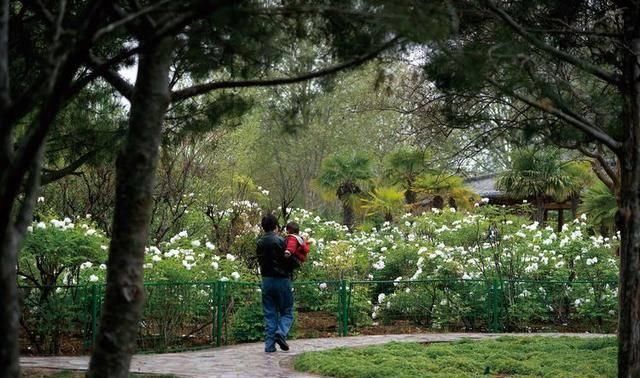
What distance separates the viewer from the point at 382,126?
38875 mm

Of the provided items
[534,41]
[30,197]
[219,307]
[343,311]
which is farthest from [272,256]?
[30,197]

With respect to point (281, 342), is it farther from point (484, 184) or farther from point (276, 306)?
point (484, 184)

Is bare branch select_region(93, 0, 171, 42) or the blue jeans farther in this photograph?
the blue jeans

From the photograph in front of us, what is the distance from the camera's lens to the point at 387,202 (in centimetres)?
2609

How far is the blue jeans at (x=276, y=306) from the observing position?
1084 cm

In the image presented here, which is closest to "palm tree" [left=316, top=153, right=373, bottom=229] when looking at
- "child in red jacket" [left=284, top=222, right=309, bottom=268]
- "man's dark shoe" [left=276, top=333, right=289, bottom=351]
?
"man's dark shoe" [left=276, top=333, right=289, bottom=351]

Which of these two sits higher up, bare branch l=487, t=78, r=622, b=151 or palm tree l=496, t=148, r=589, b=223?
palm tree l=496, t=148, r=589, b=223

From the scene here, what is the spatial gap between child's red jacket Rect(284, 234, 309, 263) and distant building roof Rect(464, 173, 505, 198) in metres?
22.6

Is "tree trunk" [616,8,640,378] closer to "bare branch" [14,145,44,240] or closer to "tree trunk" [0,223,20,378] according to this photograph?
"bare branch" [14,145,44,240]

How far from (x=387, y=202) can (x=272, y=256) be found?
15.6 meters

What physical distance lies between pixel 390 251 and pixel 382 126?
21.7 m

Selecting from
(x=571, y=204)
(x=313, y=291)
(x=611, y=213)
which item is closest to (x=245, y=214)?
(x=313, y=291)

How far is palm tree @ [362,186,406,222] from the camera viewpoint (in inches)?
1025

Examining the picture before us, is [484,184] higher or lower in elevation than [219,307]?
higher
